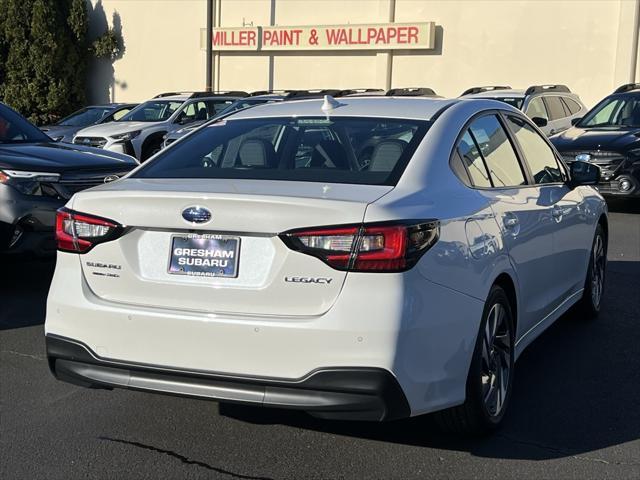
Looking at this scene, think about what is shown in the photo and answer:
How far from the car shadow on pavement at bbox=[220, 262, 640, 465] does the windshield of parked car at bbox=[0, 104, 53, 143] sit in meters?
4.45

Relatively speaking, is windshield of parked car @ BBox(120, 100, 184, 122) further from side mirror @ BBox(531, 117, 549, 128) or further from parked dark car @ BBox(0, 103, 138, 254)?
parked dark car @ BBox(0, 103, 138, 254)

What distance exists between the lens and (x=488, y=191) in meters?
4.50

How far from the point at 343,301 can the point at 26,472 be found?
5.42 feet

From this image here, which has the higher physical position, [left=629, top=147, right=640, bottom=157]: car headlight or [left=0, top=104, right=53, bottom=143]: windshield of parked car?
[left=0, top=104, right=53, bottom=143]: windshield of parked car

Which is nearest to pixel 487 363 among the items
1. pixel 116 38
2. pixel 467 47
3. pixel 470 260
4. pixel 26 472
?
pixel 470 260

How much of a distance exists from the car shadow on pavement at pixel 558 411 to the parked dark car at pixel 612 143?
614cm

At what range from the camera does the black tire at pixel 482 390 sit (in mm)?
4039

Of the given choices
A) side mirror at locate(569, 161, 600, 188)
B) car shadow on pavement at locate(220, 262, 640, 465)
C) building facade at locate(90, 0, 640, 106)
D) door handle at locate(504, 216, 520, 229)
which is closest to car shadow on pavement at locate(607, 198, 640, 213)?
car shadow on pavement at locate(220, 262, 640, 465)

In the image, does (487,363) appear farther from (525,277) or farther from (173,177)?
(173,177)

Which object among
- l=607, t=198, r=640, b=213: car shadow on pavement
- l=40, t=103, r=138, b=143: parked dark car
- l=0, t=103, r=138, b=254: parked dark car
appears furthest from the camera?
l=40, t=103, r=138, b=143: parked dark car

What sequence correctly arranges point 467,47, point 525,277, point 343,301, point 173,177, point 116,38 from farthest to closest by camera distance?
1. point 116,38
2. point 467,47
3. point 525,277
4. point 173,177
5. point 343,301

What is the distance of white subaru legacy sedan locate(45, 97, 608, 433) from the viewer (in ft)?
11.6

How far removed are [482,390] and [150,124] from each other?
48.1 ft

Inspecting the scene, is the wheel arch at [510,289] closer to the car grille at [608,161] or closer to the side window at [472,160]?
the side window at [472,160]
